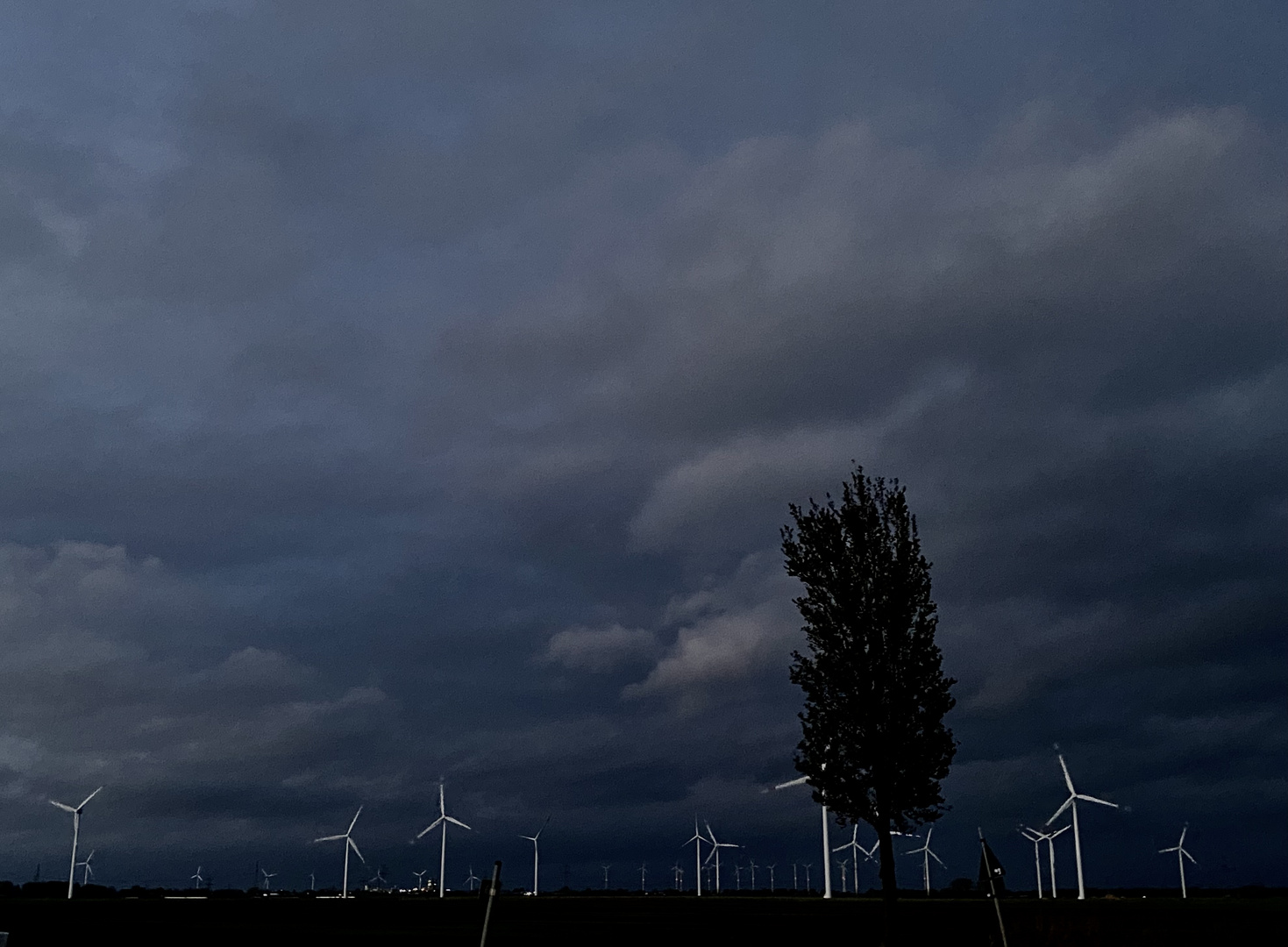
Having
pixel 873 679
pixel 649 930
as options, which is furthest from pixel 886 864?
pixel 649 930

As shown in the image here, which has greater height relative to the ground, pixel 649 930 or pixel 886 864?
pixel 886 864

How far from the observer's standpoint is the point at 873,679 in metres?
45.5

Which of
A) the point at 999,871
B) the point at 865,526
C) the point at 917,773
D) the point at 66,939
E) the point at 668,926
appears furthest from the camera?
the point at 668,926

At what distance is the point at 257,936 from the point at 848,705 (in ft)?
110

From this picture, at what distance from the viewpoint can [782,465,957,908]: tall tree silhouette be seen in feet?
145

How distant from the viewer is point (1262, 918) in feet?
229

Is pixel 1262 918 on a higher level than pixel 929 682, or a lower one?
lower

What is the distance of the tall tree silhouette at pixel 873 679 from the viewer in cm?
4434

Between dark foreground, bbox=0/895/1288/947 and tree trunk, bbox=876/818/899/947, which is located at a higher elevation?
tree trunk, bbox=876/818/899/947

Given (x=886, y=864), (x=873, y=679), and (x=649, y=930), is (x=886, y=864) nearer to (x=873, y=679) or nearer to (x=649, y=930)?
(x=873, y=679)

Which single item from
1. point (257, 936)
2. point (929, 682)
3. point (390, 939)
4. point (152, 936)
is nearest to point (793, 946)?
point (929, 682)

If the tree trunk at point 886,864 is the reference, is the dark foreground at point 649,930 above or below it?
below

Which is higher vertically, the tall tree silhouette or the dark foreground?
the tall tree silhouette

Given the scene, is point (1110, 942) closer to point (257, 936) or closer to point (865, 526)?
point (865, 526)
